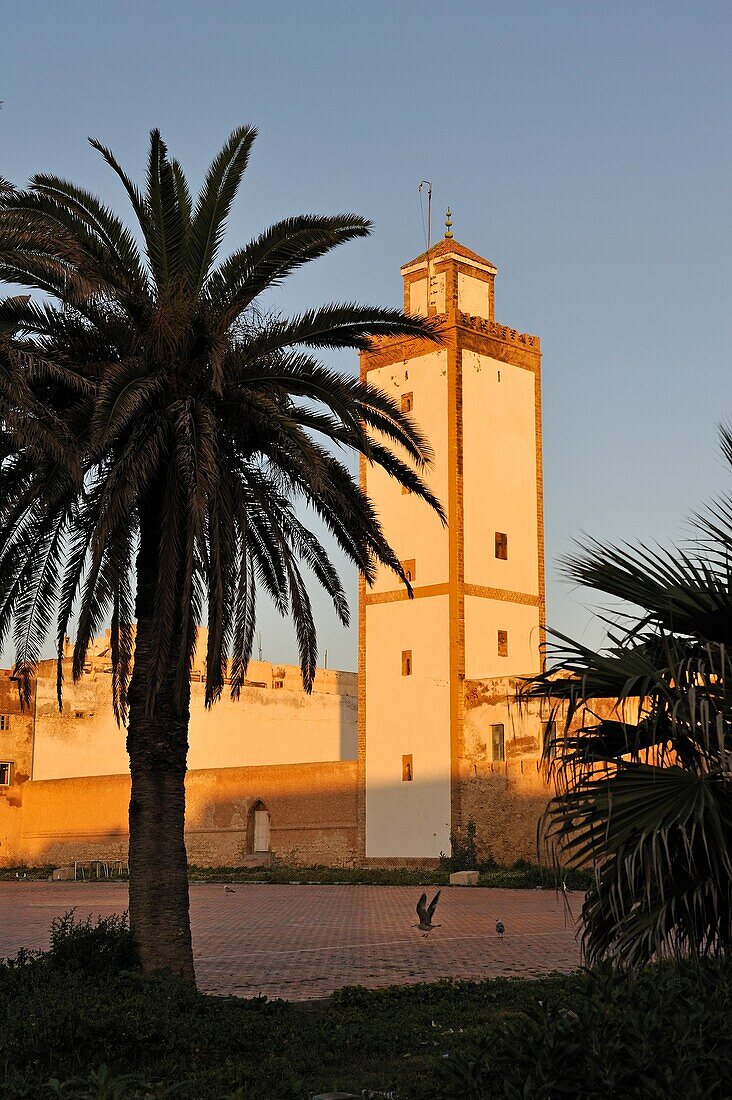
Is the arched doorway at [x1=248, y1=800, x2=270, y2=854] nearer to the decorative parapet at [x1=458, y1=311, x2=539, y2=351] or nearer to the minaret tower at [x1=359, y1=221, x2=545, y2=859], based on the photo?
the minaret tower at [x1=359, y1=221, x2=545, y2=859]

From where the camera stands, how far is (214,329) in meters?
12.1

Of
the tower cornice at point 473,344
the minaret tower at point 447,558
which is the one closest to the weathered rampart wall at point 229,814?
the minaret tower at point 447,558

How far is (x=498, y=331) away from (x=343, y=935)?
85.8ft

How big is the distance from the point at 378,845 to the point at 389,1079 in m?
31.8

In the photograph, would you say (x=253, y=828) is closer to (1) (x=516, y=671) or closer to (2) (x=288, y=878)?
(2) (x=288, y=878)

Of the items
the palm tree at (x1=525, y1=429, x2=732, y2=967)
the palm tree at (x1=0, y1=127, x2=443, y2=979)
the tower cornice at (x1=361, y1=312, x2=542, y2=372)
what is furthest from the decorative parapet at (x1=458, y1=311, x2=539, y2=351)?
the palm tree at (x1=525, y1=429, x2=732, y2=967)

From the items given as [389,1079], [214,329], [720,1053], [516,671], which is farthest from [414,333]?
[516,671]

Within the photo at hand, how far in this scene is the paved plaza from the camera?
13852 mm

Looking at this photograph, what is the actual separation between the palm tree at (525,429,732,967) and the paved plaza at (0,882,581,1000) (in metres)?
Result: 4.23

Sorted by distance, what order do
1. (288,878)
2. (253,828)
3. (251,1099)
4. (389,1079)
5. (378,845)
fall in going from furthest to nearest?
(253,828)
(378,845)
(288,878)
(389,1079)
(251,1099)

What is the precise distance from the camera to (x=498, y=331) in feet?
136

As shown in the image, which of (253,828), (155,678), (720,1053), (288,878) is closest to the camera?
(720,1053)

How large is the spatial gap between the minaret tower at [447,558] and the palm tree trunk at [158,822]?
85.5ft

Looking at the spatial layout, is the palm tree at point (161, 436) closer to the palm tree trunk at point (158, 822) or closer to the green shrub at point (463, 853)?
the palm tree trunk at point (158, 822)
